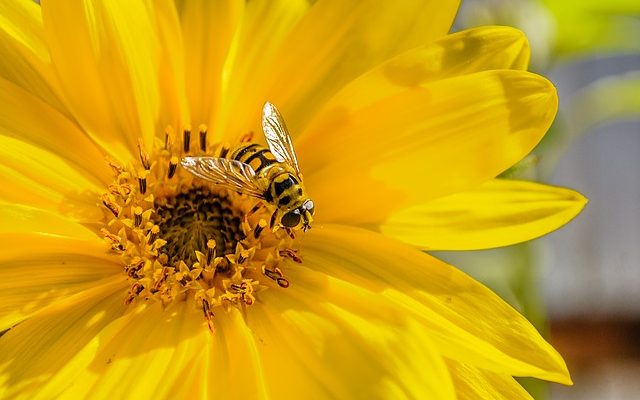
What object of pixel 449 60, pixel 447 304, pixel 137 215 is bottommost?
pixel 447 304

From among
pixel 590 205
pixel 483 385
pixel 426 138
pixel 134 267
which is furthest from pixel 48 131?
pixel 590 205

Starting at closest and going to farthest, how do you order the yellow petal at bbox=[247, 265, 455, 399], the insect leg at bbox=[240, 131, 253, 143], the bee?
the yellow petal at bbox=[247, 265, 455, 399] < the bee < the insect leg at bbox=[240, 131, 253, 143]

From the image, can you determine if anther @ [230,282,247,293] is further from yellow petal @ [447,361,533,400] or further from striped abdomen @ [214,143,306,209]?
yellow petal @ [447,361,533,400]

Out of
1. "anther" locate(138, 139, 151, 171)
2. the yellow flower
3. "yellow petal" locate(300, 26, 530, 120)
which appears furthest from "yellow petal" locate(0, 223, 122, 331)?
"yellow petal" locate(300, 26, 530, 120)

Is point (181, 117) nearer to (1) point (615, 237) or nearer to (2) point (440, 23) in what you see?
(2) point (440, 23)

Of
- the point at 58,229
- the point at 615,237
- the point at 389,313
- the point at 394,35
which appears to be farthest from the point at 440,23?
the point at 615,237

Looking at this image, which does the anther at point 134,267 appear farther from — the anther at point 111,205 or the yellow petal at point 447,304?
the yellow petal at point 447,304

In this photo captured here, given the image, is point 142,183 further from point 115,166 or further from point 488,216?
point 488,216

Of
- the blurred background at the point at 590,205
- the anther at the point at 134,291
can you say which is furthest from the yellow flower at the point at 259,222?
the blurred background at the point at 590,205
